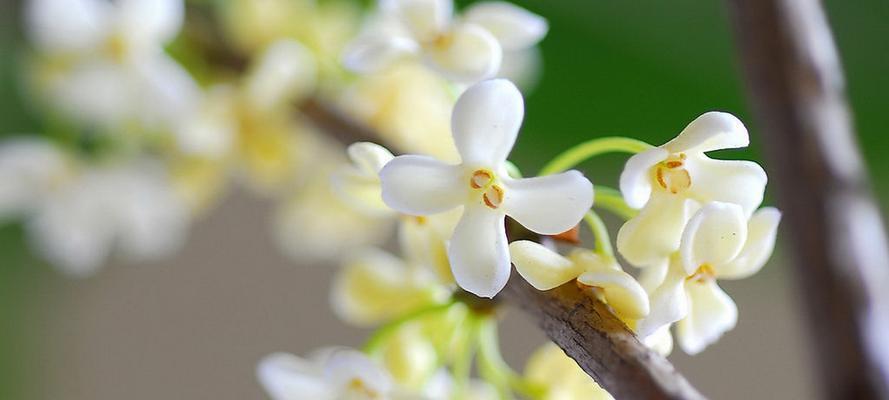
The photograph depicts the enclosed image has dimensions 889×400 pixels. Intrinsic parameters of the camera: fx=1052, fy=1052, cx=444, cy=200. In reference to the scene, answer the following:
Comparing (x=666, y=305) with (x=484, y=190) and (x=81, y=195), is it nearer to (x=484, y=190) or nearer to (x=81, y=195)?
(x=484, y=190)

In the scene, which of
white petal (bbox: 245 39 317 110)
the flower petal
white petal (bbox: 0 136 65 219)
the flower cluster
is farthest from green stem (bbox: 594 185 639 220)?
white petal (bbox: 0 136 65 219)

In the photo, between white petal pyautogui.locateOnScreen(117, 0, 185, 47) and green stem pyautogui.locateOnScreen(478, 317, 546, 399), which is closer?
green stem pyautogui.locateOnScreen(478, 317, 546, 399)

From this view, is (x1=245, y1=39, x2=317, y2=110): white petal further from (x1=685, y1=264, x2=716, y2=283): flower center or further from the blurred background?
(x1=685, y1=264, x2=716, y2=283): flower center

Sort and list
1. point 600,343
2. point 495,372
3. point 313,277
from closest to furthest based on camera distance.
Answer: point 600,343
point 495,372
point 313,277

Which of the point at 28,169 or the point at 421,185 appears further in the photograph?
the point at 28,169

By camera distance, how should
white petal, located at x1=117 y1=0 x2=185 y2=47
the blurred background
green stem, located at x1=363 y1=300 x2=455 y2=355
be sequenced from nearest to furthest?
green stem, located at x1=363 y1=300 x2=455 y2=355
white petal, located at x1=117 y1=0 x2=185 y2=47
the blurred background

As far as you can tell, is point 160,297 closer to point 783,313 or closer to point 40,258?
point 40,258

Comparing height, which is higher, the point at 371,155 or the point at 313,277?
the point at 371,155

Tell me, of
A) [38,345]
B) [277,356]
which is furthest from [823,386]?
[38,345]

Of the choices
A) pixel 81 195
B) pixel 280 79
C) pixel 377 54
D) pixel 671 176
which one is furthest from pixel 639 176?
pixel 81 195
